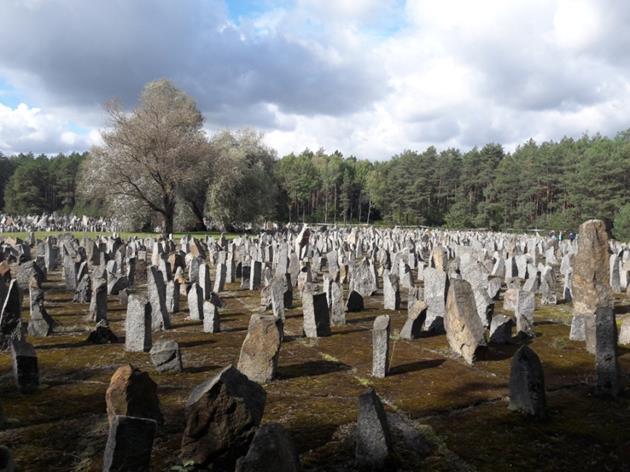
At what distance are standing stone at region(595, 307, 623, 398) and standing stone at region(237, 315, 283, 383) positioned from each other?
4.29 metres

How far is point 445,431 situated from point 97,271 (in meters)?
11.3

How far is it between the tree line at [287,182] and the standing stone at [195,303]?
2386 centimetres

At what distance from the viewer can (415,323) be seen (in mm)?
9734

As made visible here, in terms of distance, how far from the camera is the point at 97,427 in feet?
17.6

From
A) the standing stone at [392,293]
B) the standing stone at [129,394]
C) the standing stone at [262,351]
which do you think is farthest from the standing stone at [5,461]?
the standing stone at [392,293]

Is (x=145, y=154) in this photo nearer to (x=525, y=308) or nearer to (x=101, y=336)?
(x=101, y=336)

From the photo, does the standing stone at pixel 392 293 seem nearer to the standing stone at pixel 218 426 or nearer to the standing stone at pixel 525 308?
the standing stone at pixel 525 308

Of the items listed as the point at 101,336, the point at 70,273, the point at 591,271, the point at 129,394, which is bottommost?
the point at 101,336

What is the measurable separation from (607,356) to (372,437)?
12.7 feet

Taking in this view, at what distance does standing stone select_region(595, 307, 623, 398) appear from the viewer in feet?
21.6

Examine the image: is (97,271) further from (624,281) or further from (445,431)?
(624,281)

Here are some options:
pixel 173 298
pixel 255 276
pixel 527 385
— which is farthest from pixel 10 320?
pixel 527 385

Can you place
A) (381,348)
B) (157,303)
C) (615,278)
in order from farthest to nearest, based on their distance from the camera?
1. (615,278)
2. (157,303)
3. (381,348)

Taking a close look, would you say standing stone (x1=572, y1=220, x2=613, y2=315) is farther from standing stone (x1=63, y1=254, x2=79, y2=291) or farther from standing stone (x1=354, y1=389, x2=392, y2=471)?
standing stone (x1=63, y1=254, x2=79, y2=291)
